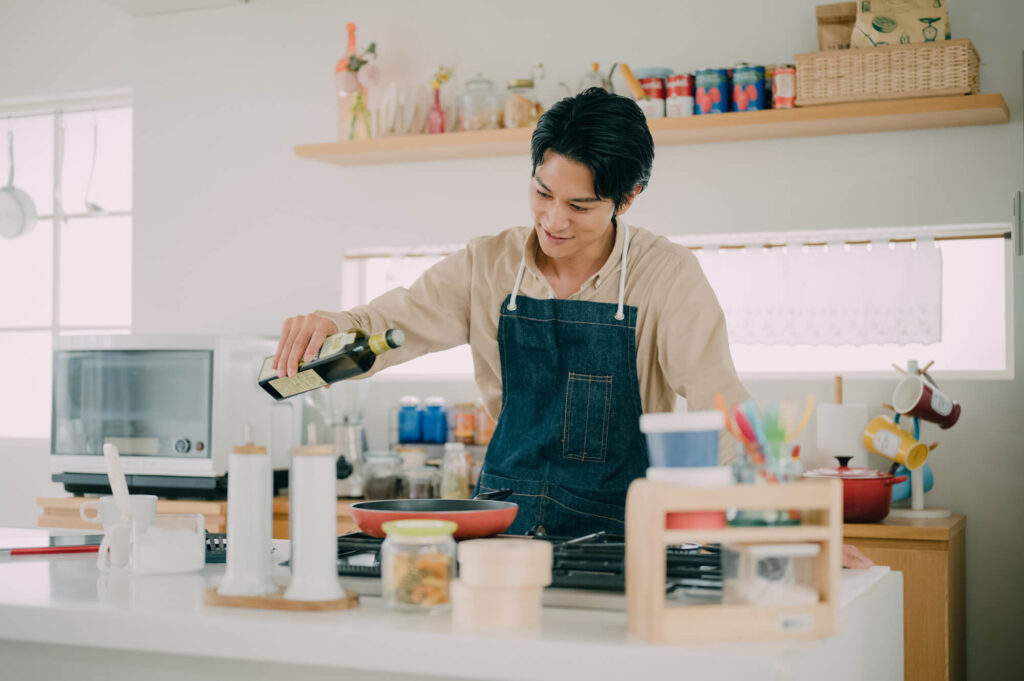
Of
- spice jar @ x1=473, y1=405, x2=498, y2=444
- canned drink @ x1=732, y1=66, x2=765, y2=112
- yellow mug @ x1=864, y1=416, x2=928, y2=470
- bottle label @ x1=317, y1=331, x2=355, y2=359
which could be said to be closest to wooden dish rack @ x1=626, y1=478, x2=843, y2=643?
bottle label @ x1=317, y1=331, x2=355, y2=359

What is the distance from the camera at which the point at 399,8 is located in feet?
13.3

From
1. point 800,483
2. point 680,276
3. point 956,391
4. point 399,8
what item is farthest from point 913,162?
point 800,483

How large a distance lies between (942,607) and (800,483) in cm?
188

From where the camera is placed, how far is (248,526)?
1.37 metres

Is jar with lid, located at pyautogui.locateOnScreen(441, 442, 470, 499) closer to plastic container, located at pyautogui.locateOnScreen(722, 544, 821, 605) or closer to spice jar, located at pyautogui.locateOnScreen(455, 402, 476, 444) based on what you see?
spice jar, located at pyautogui.locateOnScreen(455, 402, 476, 444)

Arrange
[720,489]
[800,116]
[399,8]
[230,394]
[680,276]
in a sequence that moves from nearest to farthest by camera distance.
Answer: [720,489], [680,276], [800,116], [230,394], [399,8]

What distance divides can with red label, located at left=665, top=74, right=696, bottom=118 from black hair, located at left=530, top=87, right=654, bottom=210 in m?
1.51

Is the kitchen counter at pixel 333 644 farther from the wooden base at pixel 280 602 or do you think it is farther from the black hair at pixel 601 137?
the black hair at pixel 601 137

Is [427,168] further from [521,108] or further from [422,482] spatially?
[422,482]

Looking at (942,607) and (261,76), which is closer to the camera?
(942,607)

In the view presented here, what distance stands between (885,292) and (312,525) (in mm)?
2586

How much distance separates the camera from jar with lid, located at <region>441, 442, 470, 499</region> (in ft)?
11.5

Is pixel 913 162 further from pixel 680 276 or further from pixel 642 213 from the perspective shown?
pixel 680 276

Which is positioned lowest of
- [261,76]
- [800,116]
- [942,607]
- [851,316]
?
[942,607]
